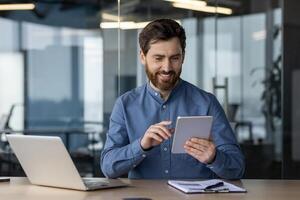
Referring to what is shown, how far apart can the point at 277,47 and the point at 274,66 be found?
197 mm

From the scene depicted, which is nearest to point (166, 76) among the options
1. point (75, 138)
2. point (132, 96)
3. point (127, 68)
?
point (132, 96)

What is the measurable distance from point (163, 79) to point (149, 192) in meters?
0.50

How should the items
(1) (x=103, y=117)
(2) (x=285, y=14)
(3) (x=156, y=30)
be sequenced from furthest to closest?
(1) (x=103, y=117)
(2) (x=285, y=14)
(3) (x=156, y=30)

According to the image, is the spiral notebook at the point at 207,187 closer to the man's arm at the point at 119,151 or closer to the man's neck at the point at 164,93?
the man's arm at the point at 119,151

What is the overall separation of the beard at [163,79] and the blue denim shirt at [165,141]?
8 centimetres

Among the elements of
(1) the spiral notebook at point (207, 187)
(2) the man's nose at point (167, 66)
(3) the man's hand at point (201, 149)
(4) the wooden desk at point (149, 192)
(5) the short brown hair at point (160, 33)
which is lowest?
(4) the wooden desk at point (149, 192)

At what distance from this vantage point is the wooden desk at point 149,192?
7.93 ft

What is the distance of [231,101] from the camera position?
22.8ft

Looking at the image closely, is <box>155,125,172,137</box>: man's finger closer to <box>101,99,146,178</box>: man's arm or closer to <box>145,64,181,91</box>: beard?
<box>101,99,146,178</box>: man's arm

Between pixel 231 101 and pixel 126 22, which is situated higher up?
pixel 126 22

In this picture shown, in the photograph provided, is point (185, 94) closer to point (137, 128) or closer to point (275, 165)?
point (137, 128)

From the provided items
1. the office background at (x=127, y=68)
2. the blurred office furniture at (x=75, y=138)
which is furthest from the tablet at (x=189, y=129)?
the blurred office furniture at (x=75, y=138)

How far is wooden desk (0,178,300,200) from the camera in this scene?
242 centimetres

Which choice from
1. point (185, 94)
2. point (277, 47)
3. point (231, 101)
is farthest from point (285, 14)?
point (185, 94)
